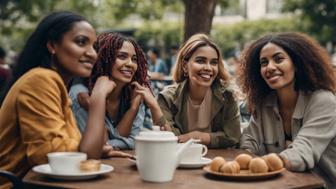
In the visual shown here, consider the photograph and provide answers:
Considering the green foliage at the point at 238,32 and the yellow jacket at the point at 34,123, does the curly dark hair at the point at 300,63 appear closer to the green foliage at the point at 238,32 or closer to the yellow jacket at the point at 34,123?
the yellow jacket at the point at 34,123

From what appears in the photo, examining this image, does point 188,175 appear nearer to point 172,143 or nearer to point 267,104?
point 172,143

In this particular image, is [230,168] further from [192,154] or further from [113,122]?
[113,122]

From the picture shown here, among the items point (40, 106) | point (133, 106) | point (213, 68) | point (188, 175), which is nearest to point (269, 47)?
point (213, 68)

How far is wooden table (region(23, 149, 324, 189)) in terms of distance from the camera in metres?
2.40

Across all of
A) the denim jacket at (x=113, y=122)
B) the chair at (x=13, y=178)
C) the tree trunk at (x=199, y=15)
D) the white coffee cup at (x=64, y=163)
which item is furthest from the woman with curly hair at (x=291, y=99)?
the tree trunk at (x=199, y=15)

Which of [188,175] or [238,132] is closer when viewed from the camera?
[188,175]

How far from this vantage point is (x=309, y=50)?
3.63 metres

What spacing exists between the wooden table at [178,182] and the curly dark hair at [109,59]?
3.63ft

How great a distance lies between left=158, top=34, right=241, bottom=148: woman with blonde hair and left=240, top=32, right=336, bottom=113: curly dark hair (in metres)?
0.25

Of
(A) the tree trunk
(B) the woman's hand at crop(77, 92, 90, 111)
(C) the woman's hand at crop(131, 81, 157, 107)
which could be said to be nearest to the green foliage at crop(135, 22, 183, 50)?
(A) the tree trunk

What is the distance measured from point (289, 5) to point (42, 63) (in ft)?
66.2

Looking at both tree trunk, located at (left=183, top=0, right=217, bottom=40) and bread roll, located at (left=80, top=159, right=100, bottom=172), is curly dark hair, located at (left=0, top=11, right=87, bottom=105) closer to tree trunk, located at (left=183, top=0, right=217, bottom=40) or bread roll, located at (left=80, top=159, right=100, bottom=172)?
bread roll, located at (left=80, top=159, right=100, bottom=172)

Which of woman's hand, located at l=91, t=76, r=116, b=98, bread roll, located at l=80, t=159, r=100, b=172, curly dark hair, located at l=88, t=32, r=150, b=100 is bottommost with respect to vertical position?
bread roll, located at l=80, t=159, r=100, b=172

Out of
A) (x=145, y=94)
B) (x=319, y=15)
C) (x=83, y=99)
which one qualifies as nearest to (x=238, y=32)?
(x=319, y=15)
